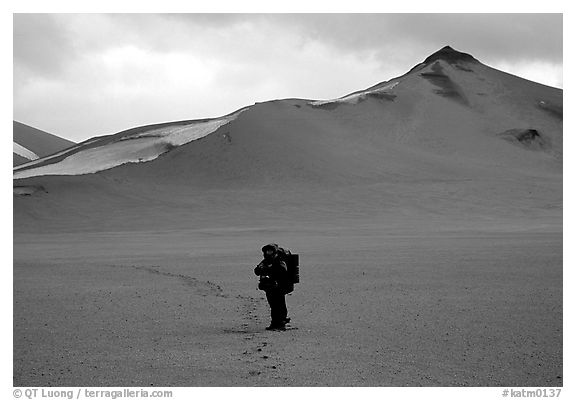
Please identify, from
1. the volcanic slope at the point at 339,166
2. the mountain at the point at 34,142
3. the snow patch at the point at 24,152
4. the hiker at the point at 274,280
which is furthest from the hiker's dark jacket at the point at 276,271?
the snow patch at the point at 24,152

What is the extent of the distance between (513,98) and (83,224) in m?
68.8

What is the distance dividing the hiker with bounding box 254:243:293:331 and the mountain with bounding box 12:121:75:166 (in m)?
131

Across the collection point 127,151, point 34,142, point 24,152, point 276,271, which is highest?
point 34,142

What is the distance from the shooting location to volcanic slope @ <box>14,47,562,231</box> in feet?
151

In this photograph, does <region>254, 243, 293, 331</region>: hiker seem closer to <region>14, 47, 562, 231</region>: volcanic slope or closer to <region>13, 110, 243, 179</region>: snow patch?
<region>14, 47, 562, 231</region>: volcanic slope

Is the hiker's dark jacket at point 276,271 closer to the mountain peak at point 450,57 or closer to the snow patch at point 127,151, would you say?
the snow patch at point 127,151

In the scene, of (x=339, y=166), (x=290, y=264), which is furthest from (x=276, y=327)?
(x=339, y=166)

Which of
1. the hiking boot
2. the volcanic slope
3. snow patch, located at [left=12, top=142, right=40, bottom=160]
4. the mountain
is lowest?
the hiking boot

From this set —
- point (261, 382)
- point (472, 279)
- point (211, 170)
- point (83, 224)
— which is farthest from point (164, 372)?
point (211, 170)

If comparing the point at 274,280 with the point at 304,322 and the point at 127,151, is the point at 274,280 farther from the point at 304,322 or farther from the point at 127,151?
the point at 127,151

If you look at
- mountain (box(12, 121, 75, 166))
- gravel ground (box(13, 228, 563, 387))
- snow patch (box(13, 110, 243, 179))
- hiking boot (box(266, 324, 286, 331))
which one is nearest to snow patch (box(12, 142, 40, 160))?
mountain (box(12, 121, 75, 166))

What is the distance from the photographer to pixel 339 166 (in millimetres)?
63969

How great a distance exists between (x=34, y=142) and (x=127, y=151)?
8283 centimetres

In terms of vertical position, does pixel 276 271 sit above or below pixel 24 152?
below
